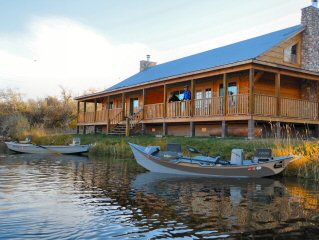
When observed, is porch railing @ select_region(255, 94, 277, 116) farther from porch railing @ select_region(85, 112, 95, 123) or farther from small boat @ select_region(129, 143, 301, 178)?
porch railing @ select_region(85, 112, 95, 123)

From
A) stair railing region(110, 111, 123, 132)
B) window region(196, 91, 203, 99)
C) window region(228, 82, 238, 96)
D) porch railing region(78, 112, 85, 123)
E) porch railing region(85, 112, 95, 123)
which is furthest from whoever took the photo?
porch railing region(78, 112, 85, 123)

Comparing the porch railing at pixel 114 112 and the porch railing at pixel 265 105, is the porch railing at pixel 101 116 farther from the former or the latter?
the porch railing at pixel 265 105

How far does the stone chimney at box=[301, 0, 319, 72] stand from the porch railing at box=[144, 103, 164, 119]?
871 cm

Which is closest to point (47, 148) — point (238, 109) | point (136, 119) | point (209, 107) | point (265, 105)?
point (136, 119)

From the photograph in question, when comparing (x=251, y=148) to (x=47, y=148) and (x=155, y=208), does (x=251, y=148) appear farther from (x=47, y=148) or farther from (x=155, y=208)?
(x=47, y=148)

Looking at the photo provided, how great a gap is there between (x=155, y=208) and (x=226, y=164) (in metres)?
5.17

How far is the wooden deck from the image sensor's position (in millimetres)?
17578

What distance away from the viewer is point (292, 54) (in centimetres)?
2161

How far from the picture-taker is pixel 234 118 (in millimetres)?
17719

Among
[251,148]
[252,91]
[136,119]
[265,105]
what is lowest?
[251,148]

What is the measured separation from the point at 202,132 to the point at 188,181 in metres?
11.4

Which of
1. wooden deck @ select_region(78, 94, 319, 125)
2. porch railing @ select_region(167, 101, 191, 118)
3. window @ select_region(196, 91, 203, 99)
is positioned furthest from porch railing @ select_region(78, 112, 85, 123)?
porch railing @ select_region(167, 101, 191, 118)

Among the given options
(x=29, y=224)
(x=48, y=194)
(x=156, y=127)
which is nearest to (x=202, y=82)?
(x=156, y=127)

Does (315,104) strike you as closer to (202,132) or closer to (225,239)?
(202,132)
